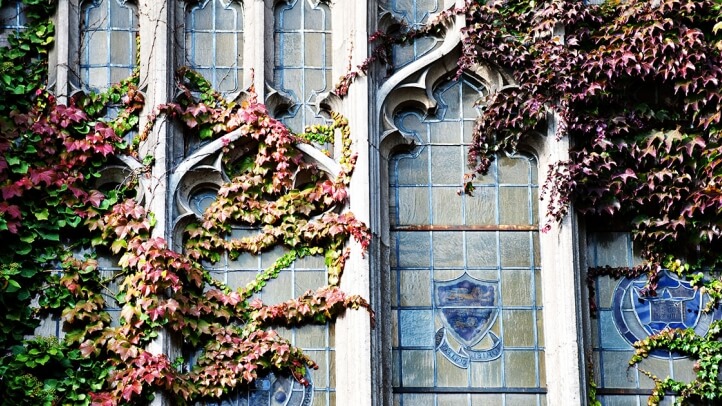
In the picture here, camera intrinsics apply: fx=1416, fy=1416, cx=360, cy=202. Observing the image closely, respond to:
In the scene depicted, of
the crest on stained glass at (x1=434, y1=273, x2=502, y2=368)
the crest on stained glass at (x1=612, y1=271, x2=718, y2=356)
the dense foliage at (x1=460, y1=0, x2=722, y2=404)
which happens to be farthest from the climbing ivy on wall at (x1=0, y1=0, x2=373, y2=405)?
the crest on stained glass at (x1=612, y1=271, x2=718, y2=356)

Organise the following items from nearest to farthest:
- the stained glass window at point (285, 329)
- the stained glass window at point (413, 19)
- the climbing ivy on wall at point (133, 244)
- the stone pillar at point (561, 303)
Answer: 1. the climbing ivy on wall at point (133, 244)
2. the stone pillar at point (561, 303)
3. the stained glass window at point (285, 329)
4. the stained glass window at point (413, 19)

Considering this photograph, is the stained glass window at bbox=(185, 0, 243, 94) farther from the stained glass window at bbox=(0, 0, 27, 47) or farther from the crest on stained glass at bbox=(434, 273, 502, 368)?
the crest on stained glass at bbox=(434, 273, 502, 368)

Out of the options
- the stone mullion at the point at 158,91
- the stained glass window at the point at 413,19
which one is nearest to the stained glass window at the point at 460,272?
the stained glass window at the point at 413,19

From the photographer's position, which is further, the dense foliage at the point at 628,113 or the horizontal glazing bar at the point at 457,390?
the dense foliage at the point at 628,113

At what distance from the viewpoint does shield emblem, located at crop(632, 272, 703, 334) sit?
11555mm

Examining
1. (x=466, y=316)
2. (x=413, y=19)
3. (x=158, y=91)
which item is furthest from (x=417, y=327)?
(x=158, y=91)

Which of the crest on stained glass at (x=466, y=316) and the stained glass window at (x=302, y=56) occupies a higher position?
the stained glass window at (x=302, y=56)

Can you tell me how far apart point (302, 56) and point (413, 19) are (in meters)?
1.02

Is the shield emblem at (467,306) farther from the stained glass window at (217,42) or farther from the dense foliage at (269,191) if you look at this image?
the stained glass window at (217,42)

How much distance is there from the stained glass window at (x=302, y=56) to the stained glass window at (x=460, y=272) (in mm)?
769

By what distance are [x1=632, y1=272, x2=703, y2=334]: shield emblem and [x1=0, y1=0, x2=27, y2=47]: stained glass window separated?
5.59 meters

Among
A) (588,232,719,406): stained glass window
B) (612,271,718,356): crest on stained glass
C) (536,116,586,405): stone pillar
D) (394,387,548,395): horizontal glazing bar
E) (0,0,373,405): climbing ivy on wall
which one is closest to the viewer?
(0,0,373,405): climbing ivy on wall

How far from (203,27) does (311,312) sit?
8.74ft

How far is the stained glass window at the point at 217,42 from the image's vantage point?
11.9 meters
